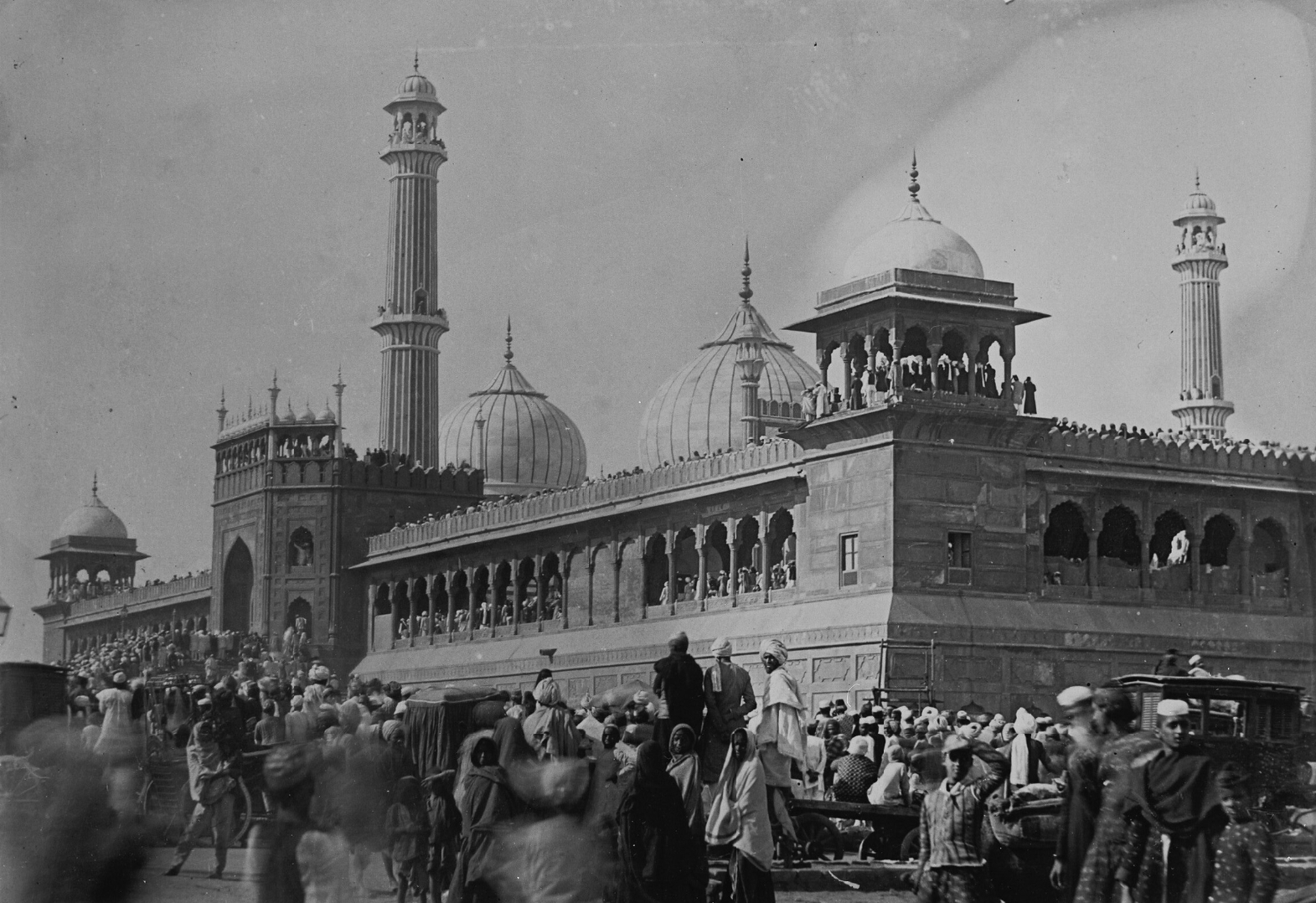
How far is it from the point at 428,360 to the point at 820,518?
66.9 ft

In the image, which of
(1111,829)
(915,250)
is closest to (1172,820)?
(1111,829)

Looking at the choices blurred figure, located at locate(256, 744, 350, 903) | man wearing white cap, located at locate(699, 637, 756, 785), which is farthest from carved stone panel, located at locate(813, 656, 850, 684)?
blurred figure, located at locate(256, 744, 350, 903)

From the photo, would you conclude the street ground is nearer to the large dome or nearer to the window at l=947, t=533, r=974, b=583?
the window at l=947, t=533, r=974, b=583

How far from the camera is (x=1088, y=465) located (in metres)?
26.5

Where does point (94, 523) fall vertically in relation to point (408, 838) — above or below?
above

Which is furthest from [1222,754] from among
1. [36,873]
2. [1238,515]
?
[1238,515]

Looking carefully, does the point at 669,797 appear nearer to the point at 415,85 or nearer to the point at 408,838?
the point at 408,838

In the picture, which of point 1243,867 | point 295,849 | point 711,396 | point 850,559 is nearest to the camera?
point 1243,867

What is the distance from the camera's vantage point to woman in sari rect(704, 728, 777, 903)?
971 cm

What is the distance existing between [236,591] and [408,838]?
34.3 m

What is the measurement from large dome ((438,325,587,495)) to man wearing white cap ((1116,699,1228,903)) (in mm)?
40842

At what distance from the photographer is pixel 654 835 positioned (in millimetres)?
9008

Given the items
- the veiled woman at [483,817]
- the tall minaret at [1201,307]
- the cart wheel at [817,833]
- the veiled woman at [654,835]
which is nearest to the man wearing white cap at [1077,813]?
the veiled woman at [654,835]

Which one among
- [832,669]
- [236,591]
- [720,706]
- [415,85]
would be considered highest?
[415,85]
